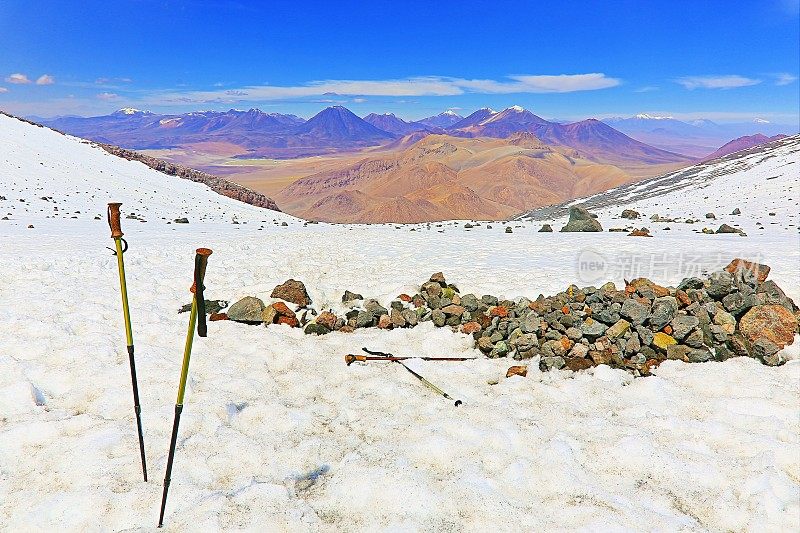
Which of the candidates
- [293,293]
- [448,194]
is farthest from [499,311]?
[448,194]

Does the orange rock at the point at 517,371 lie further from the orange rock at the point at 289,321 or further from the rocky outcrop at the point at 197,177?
the rocky outcrop at the point at 197,177

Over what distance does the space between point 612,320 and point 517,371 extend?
7.27 ft

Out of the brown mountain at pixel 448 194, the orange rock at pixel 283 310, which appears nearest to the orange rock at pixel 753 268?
the orange rock at pixel 283 310

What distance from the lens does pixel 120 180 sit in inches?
1610

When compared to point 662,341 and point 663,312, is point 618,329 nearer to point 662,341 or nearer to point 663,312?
point 662,341

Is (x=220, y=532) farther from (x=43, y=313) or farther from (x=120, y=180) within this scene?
(x=120, y=180)

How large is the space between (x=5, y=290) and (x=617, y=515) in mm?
12135

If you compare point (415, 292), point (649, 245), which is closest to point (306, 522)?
point (415, 292)

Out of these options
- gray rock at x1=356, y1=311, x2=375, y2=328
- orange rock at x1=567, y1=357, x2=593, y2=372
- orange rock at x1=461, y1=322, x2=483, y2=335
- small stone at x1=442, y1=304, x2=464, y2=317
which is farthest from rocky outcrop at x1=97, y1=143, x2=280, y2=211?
orange rock at x1=567, y1=357, x2=593, y2=372

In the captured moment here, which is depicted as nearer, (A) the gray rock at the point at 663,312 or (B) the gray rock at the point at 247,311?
(A) the gray rock at the point at 663,312

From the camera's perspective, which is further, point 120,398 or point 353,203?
point 353,203

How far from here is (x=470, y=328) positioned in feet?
27.2

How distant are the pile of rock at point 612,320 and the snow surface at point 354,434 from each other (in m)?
0.34

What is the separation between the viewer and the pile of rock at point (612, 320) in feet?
23.2
